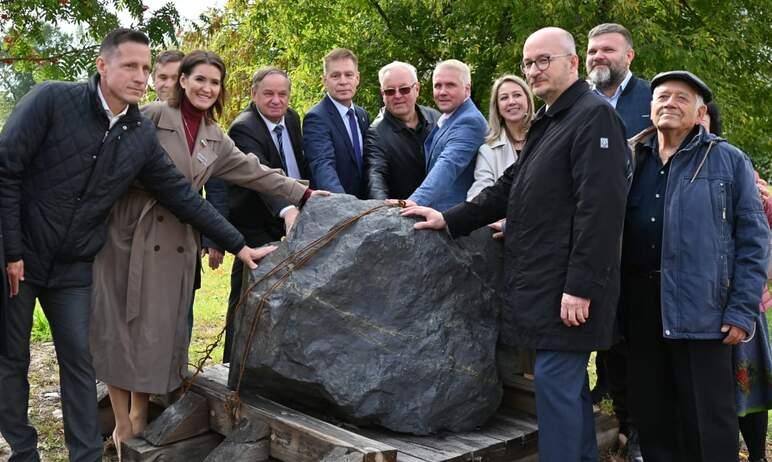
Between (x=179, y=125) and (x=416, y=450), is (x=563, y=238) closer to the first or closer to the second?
(x=416, y=450)

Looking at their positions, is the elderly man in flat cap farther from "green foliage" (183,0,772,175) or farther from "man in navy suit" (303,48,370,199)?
"green foliage" (183,0,772,175)

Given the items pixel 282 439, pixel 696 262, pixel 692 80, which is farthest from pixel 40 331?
pixel 692 80

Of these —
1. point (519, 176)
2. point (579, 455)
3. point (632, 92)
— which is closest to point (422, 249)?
point (519, 176)

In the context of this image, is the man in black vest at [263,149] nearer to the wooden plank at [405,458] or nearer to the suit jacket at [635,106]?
the wooden plank at [405,458]

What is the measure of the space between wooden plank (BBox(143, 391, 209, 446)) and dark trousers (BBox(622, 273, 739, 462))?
7.29 ft

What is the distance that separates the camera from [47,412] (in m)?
5.43

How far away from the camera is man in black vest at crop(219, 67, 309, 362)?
4953 millimetres

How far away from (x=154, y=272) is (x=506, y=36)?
7629 millimetres

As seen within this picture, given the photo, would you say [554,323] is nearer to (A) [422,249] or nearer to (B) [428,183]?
(A) [422,249]

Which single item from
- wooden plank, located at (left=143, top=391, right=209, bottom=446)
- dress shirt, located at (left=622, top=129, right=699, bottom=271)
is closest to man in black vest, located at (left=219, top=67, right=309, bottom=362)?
wooden plank, located at (left=143, top=391, right=209, bottom=446)

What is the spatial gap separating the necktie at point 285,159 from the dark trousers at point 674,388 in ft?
7.25

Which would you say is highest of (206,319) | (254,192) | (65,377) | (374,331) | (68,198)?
(68,198)

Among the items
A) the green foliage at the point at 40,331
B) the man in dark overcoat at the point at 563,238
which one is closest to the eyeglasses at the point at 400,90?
the man in dark overcoat at the point at 563,238

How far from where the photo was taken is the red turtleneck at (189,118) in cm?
426
